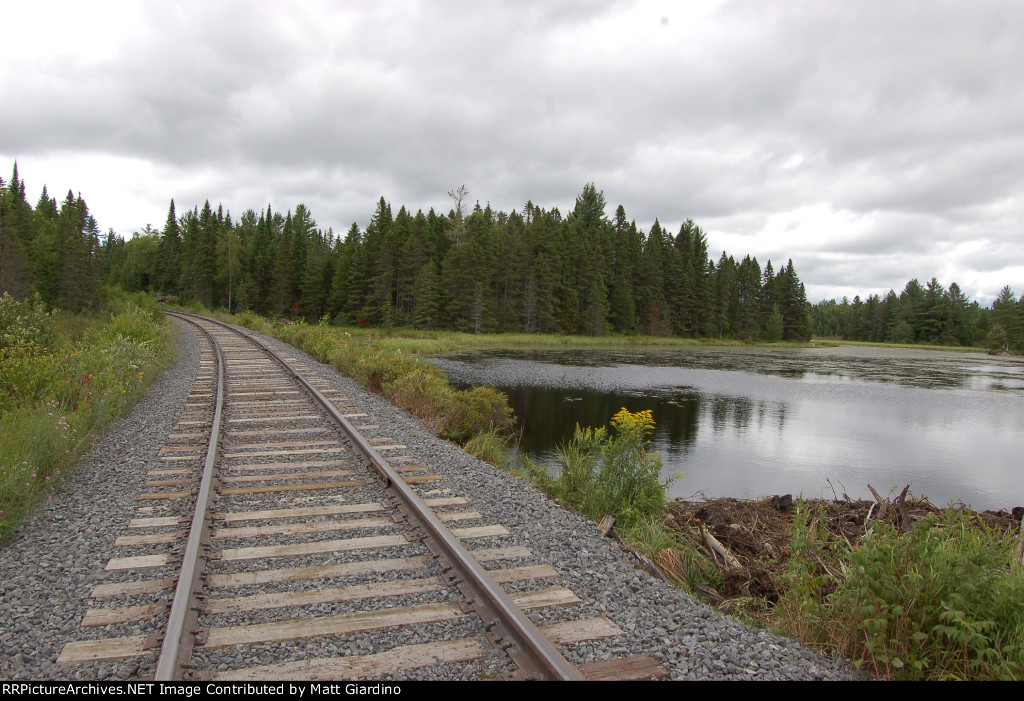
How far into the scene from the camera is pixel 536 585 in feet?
13.1

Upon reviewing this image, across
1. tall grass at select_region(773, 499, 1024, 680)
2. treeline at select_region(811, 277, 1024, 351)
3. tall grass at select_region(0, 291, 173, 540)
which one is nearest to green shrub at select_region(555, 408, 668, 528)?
tall grass at select_region(773, 499, 1024, 680)

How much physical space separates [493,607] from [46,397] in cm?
796

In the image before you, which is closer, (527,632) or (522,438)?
(527,632)

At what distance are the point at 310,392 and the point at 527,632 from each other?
956cm

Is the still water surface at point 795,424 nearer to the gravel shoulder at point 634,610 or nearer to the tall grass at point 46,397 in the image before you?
the gravel shoulder at point 634,610

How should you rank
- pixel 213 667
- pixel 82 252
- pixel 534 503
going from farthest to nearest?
Result: pixel 82 252 < pixel 534 503 < pixel 213 667

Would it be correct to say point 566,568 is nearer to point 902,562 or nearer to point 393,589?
point 393,589

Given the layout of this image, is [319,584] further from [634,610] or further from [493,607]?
[634,610]

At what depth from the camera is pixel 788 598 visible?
4512 millimetres

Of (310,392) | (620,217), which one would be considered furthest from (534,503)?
(620,217)

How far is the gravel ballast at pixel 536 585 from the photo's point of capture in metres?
3.11

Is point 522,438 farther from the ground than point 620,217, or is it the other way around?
point 620,217
